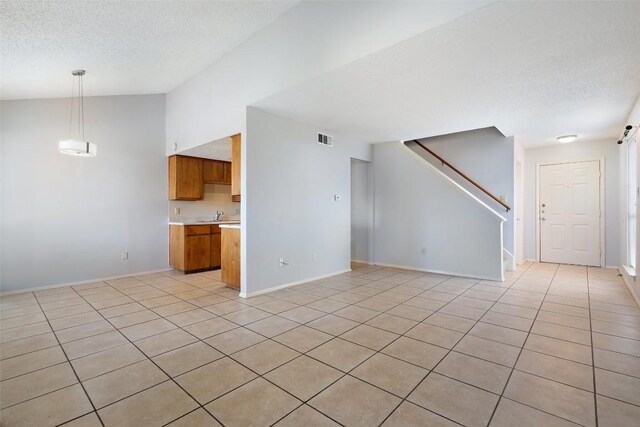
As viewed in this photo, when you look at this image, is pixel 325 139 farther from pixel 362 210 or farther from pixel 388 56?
pixel 388 56

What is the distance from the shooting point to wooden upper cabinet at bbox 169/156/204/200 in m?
5.50

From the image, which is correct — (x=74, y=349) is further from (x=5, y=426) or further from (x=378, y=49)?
(x=378, y=49)

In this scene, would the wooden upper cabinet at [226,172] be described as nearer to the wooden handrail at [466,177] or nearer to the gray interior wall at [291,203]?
the gray interior wall at [291,203]

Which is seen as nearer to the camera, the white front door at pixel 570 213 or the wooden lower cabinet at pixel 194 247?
the wooden lower cabinet at pixel 194 247

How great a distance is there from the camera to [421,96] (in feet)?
11.5

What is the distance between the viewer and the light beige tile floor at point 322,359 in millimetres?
1661

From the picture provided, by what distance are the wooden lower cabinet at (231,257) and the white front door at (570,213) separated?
6.45 metres

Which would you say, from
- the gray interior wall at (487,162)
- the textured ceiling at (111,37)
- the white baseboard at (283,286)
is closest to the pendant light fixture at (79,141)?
the textured ceiling at (111,37)

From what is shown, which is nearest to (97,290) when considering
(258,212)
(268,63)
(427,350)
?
(258,212)

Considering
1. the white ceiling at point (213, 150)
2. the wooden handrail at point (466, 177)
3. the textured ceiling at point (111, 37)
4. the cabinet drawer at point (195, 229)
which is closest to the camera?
the textured ceiling at point (111, 37)

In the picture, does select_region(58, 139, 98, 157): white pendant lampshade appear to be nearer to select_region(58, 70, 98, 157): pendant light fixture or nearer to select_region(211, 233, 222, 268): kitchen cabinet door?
select_region(58, 70, 98, 157): pendant light fixture

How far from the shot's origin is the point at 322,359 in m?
2.24

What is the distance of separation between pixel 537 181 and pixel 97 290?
28.0 feet

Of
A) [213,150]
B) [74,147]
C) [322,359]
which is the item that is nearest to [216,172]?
[213,150]
